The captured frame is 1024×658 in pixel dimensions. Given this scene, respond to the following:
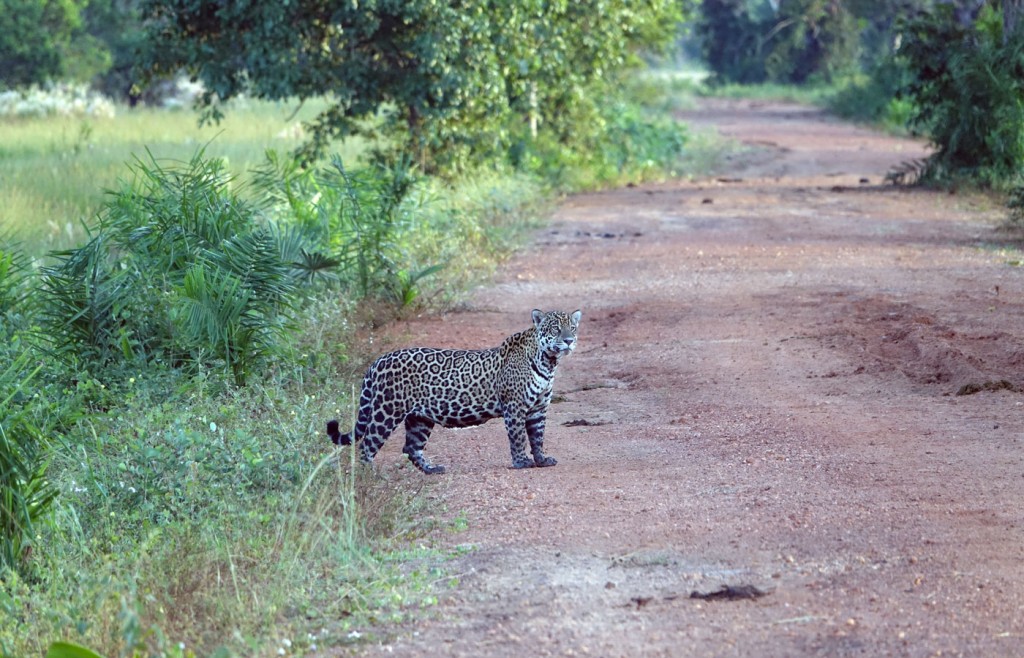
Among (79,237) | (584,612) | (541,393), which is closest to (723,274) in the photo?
(79,237)

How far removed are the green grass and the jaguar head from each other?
15.0ft

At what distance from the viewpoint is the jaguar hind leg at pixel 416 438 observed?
7996 mm

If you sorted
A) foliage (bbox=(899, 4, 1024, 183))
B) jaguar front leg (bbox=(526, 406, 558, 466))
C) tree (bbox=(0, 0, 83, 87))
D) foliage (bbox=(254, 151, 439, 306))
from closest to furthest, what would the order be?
jaguar front leg (bbox=(526, 406, 558, 466)) → foliage (bbox=(254, 151, 439, 306)) → foliage (bbox=(899, 4, 1024, 183)) → tree (bbox=(0, 0, 83, 87))

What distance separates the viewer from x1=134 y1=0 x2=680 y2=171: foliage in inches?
691

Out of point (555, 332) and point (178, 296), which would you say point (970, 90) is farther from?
point (555, 332)

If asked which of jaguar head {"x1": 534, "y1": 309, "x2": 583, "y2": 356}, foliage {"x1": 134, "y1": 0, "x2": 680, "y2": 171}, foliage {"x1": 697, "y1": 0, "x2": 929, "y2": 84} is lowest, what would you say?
foliage {"x1": 697, "y1": 0, "x2": 929, "y2": 84}

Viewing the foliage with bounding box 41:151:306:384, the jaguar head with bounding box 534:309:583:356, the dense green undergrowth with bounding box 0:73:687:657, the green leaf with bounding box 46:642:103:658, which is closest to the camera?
the green leaf with bounding box 46:642:103:658

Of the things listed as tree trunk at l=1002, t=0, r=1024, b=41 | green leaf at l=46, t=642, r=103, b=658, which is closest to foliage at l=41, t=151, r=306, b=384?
green leaf at l=46, t=642, r=103, b=658

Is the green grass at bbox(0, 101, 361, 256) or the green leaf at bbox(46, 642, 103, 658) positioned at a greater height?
the green leaf at bbox(46, 642, 103, 658)

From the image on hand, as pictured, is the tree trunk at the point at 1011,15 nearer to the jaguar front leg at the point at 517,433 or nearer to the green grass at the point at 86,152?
the green grass at the point at 86,152

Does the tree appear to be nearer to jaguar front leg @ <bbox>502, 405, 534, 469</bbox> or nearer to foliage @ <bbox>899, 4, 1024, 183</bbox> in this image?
foliage @ <bbox>899, 4, 1024, 183</bbox>

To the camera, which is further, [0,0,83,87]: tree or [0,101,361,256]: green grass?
[0,0,83,87]: tree

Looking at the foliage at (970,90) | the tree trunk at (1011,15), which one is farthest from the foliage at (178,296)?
the tree trunk at (1011,15)

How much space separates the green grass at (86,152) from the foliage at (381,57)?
3.85 ft
